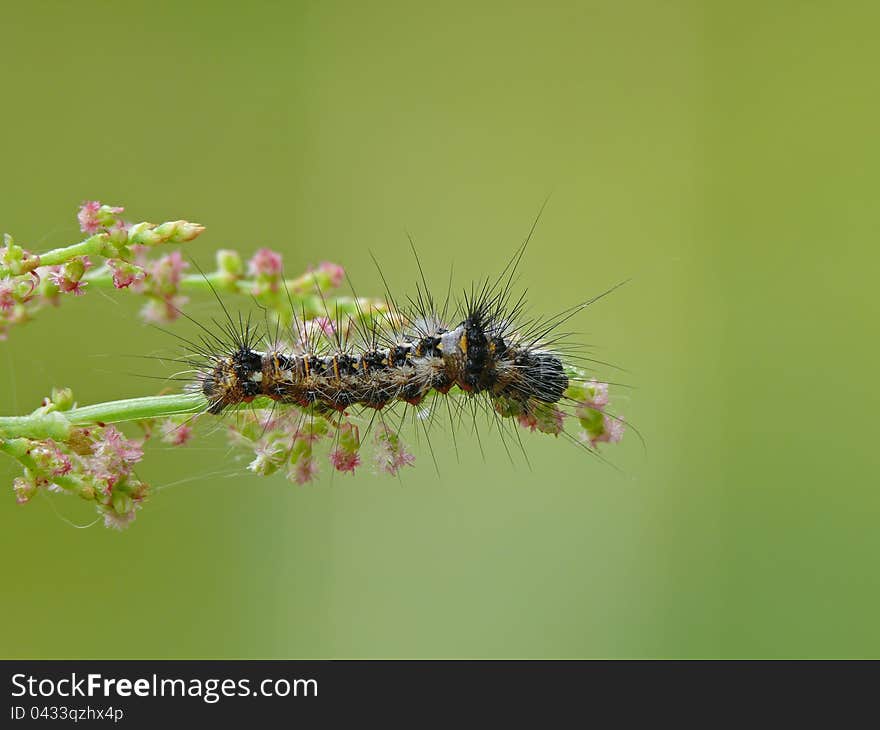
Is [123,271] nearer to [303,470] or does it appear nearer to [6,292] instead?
[6,292]

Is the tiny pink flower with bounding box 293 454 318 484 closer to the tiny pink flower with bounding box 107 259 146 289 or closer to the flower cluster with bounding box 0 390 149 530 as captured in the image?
the flower cluster with bounding box 0 390 149 530

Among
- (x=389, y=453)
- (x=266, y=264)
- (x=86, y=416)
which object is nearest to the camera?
(x=86, y=416)

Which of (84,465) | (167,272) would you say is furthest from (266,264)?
(84,465)

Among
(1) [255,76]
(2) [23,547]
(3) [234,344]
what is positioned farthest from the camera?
(1) [255,76]

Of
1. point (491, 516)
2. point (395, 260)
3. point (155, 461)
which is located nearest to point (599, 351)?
point (491, 516)

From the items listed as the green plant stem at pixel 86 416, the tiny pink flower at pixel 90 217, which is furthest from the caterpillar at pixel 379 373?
the tiny pink flower at pixel 90 217

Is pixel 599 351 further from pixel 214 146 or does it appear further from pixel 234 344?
pixel 234 344
